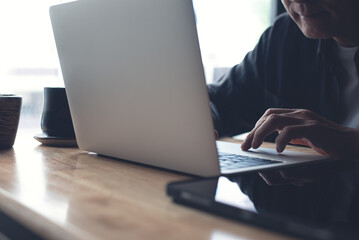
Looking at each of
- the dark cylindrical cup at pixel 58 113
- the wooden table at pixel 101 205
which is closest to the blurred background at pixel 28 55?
the dark cylindrical cup at pixel 58 113

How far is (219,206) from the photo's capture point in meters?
0.43

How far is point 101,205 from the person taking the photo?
0.48 meters

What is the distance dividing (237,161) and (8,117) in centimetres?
56

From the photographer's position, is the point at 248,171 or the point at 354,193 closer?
the point at 354,193

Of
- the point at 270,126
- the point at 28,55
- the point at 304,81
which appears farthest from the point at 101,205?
the point at 28,55

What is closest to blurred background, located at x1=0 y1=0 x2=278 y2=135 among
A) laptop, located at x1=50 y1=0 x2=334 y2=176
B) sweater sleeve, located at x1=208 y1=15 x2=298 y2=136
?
sweater sleeve, located at x1=208 y1=15 x2=298 y2=136

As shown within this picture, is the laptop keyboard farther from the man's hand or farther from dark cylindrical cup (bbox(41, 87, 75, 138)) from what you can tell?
dark cylindrical cup (bbox(41, 87, 75, 138))

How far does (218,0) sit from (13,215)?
90.8 inches

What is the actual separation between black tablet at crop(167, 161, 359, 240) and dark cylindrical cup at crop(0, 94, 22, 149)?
59 centimetres

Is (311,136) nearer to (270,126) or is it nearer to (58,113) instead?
(270,126)

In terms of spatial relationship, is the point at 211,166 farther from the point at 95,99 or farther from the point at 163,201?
the point at 95,99

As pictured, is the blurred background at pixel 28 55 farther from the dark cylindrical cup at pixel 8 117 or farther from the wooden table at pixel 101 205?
the wooden table at pixel 101 205

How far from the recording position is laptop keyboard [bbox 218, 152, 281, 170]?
0.66 m

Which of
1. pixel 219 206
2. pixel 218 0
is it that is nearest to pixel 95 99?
pixel 219 206
